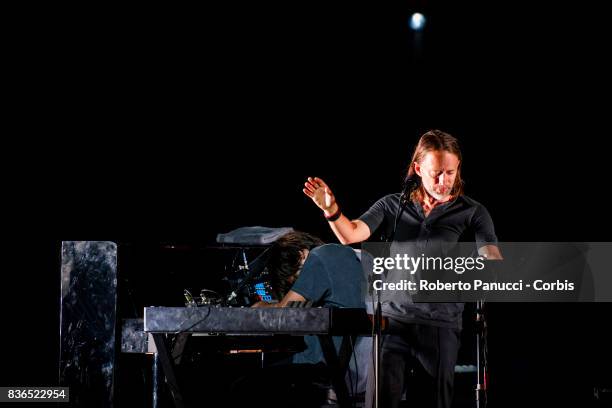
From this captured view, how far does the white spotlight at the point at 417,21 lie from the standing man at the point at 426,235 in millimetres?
4436

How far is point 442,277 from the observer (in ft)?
9.76

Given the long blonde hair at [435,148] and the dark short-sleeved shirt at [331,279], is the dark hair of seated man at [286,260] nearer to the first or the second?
the dark short-sleeved shirt at [331,279]

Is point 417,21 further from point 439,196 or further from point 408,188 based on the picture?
point 408,188

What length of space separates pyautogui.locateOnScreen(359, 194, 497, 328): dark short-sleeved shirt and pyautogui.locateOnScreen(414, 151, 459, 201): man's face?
0.07 metres

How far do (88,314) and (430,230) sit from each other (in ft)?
4.71

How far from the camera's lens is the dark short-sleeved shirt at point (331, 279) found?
11.5 ft

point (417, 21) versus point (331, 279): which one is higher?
point (417, 21)

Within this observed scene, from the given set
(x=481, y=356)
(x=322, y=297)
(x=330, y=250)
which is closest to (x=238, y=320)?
(x=322, y=297)

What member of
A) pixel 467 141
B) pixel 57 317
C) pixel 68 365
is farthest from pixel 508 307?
pixel 68 365

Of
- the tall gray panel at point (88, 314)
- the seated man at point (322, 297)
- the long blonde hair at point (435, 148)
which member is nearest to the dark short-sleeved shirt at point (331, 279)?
the seated man at point (322, 297)

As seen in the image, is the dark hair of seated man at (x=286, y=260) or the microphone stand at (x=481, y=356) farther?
the dark hair of seated man at (x=286, y=260)

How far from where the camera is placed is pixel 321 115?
7.41 meters

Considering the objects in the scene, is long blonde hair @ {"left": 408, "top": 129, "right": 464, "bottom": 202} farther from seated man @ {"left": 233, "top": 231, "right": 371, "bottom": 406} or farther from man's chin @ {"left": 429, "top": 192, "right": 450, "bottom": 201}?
seated man @ {"left": 233, "top": 231, "right": 371, "bottom": 406}

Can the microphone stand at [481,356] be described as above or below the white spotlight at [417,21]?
below
